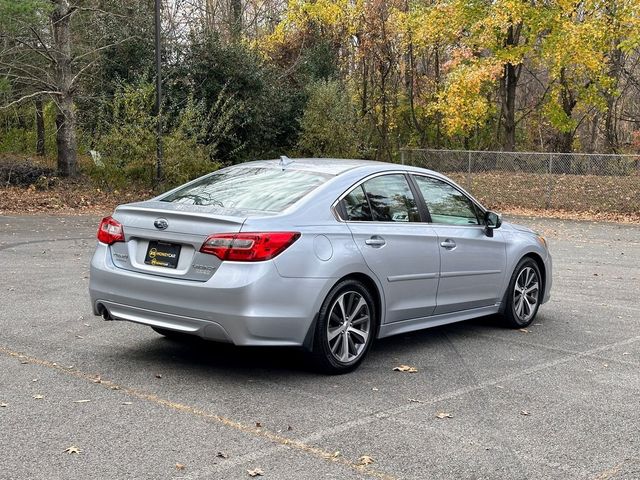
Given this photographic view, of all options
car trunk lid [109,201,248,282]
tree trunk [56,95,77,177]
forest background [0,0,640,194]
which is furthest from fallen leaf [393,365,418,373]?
tree trunk [56,95,77,177]

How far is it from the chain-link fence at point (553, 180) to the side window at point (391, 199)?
1786 cm

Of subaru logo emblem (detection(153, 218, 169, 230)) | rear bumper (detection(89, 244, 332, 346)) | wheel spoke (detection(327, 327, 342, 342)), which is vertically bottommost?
wheel spoke (detection(327, 327, 342, 342))

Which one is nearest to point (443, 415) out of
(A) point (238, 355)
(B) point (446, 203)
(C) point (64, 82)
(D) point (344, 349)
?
(D) point (344, 349)

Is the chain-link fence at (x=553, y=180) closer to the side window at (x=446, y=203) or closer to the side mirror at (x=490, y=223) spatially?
the side mirror at (x=490, y=223)

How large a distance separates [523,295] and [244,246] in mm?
3683

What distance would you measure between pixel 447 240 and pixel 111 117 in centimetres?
1893

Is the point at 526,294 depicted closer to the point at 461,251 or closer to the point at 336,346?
the point at 461,251

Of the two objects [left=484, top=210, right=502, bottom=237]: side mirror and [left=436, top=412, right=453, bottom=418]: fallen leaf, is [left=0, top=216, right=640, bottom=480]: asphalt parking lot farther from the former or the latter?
[left=484, top=210, right=502, bottom=237]: side mirror

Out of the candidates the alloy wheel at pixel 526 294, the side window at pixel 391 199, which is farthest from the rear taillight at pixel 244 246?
the alloy wheel at pixel 526 294

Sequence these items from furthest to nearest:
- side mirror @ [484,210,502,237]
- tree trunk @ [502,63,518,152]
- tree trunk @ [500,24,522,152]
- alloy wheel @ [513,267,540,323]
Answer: tree trunk @ [502,63,518,152]
tree trunk @ [500,24,522,152]
alloy wheel @ [513,267,540,323]
side mirror @ [484,210,502,237]

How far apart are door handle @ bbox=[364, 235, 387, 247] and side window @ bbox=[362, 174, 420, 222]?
0.22 meters

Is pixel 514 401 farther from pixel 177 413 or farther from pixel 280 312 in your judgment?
pixel 177 413

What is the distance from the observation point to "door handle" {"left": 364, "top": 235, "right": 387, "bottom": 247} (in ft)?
21.1

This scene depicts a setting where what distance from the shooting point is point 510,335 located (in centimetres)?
796
